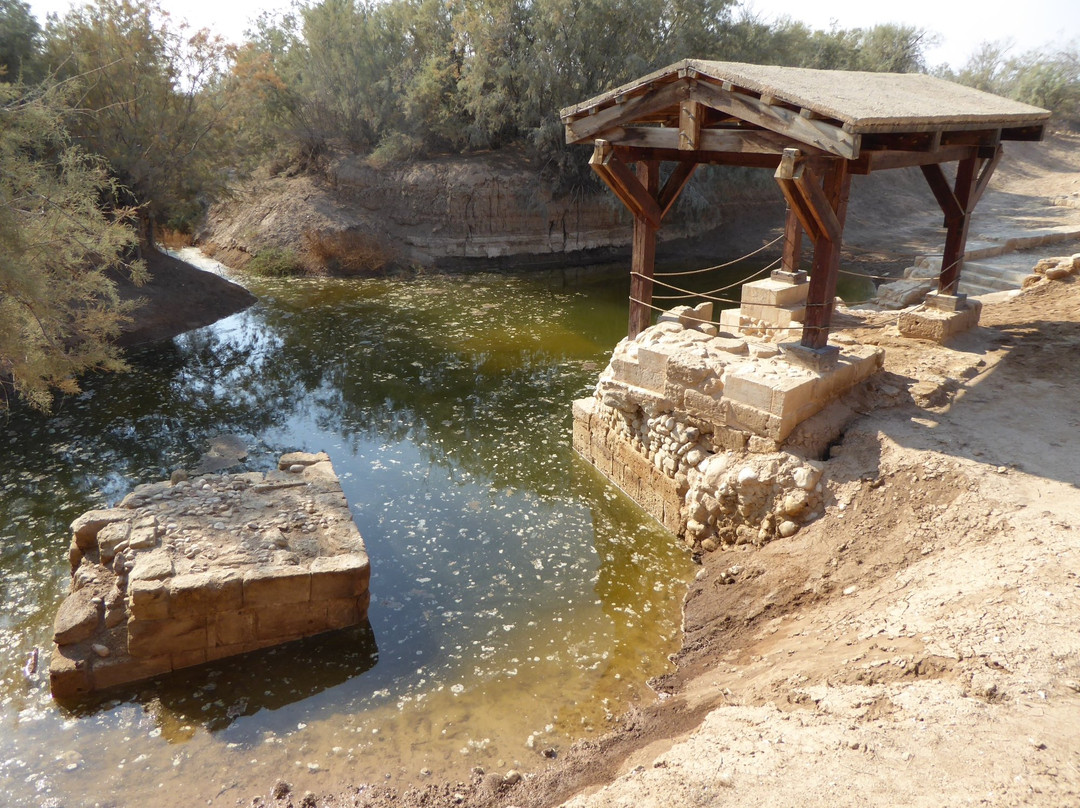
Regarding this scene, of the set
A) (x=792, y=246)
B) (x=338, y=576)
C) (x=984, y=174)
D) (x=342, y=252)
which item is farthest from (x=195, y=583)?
(x=342, y=252)

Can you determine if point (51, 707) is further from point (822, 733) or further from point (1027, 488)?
point (1027, 488)

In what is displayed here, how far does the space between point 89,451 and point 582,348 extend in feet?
25.0

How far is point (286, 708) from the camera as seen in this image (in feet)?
17.3

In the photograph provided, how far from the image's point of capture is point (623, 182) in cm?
808

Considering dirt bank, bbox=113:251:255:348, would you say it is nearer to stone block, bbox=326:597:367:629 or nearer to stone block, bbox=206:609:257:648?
stone block, bbox=206:609:257:648

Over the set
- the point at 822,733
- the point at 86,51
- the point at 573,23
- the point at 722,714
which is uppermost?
the point at 573,23

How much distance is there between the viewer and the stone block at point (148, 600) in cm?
532

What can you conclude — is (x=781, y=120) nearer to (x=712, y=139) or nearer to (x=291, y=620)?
(x=712, y=139)

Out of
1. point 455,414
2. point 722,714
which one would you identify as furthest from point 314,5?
point 722,714

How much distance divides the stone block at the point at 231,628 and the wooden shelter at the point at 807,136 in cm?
512

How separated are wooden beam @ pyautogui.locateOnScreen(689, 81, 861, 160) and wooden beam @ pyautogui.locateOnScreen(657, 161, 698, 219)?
161cm

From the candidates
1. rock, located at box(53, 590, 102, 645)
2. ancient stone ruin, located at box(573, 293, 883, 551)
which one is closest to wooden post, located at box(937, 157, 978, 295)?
ancient stone ruin, located at box(573, 293, 883, 551)

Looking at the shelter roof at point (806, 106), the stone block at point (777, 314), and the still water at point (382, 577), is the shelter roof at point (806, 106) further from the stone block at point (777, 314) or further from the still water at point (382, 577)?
the still water at point (382, 577)

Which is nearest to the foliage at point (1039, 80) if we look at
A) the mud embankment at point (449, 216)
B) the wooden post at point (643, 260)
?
the mud embankment at point (449, 216)
